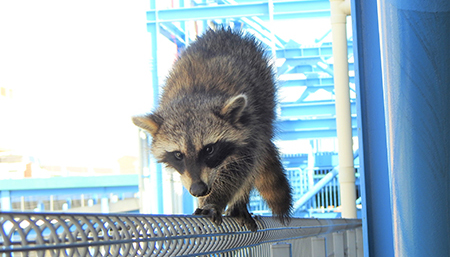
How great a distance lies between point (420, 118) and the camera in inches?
44.2

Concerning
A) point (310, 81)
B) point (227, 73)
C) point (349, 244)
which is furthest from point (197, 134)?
point (310, 81)

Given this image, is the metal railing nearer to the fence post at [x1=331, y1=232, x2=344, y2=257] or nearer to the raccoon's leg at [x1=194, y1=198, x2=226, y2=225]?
the raccoon's leg at [x1=194, y1=198, x2=226, y2=225]

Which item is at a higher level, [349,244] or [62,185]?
[62,185]

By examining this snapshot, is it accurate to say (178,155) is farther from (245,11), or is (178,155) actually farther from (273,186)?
(245,11)

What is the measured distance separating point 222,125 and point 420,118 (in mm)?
1491

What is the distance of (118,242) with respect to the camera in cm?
77

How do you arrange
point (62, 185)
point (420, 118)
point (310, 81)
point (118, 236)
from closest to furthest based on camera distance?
point (118, 236) < point (420, 118) < point (310, 81) < point (62, 185)

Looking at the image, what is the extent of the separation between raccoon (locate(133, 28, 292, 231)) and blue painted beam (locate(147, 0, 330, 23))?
3.68 meters

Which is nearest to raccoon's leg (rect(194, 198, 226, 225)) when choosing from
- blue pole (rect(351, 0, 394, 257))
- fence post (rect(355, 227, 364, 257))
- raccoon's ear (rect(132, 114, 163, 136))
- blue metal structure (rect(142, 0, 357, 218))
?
raccoon's ear (rect(132, 114, 163, 136))

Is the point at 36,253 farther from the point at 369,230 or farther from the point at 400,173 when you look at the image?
the point at 369,230

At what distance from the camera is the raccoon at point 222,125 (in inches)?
Result: 95.6

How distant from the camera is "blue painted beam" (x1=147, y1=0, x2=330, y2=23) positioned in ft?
22.2

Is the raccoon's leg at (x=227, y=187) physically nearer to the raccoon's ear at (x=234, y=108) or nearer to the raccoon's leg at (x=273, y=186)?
the raccoon's ear at (x=234, y=108)

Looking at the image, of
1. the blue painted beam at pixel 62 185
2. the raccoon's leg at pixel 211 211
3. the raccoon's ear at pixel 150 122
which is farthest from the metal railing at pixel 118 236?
the blue painted beam at pixel 62 185
